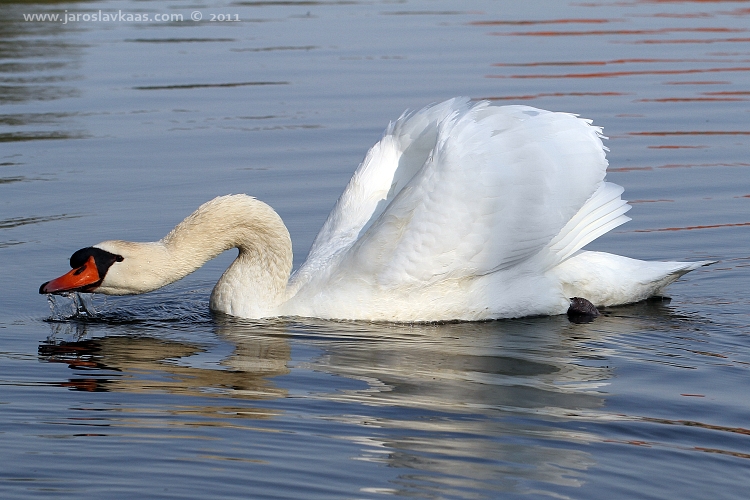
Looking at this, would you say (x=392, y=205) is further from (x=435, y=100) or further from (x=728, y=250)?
(x=435, y=100)

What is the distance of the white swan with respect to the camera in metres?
7.57

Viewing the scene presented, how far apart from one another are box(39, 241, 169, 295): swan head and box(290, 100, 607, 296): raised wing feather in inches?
39.7

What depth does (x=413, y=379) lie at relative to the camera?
6480mm

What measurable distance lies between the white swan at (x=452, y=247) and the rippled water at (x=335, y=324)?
19 cm

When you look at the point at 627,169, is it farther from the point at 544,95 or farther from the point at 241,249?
the point at 241,249

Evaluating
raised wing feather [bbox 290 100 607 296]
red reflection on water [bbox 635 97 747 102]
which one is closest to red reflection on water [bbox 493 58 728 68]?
red reflection on water [bbox 635 97 747 102]

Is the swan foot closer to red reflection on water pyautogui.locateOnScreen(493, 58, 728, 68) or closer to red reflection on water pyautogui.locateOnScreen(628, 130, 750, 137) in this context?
red reflection on water pyautogui.locateOnScreen(628, 130, 750, 137)

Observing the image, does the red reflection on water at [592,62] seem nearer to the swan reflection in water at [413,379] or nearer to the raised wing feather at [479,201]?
the raised wing feather at [479,201]

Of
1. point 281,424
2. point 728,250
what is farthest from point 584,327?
point 281,424

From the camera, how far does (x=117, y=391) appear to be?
6332 mm

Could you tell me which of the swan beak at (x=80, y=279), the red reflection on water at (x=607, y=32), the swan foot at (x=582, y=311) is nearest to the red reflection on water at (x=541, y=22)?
the red reflection on water at (x=607, y=32)

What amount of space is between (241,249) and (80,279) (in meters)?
1.14

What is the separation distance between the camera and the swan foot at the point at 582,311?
7965mm

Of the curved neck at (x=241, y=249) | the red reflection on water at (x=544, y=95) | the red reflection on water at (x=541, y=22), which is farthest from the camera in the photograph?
the red reflection on water at (x=541, y=22)
